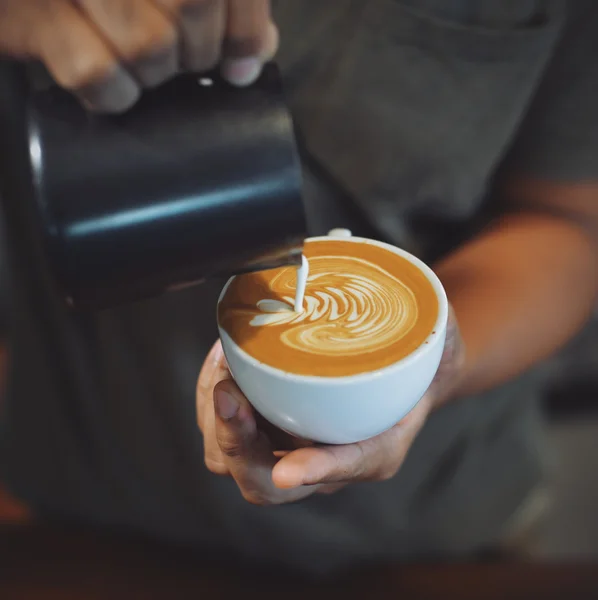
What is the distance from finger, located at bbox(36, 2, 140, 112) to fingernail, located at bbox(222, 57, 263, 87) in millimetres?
87

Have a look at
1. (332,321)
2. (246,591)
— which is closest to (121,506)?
(246,591)

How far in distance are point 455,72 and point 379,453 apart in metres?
0.59

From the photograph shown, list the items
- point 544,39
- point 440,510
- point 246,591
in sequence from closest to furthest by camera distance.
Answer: point 544,39
point 246,591
point 440,510

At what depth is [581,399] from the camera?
228 cm

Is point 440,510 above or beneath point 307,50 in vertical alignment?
beneath

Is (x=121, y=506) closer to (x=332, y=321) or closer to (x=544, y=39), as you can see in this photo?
(x=332, y=321)

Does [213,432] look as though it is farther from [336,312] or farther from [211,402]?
[336,312]

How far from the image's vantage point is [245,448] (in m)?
0.66

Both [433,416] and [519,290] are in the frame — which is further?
[433,416]

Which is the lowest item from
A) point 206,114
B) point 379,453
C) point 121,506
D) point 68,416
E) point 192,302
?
point 121,506

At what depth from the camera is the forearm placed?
978 mm

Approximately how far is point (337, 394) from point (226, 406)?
4.5 inches

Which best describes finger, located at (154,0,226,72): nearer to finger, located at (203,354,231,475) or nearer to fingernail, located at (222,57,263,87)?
fingernail, located at (222,57,263,87)

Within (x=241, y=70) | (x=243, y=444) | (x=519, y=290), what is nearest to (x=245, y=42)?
Result: (x=241, y=70)
